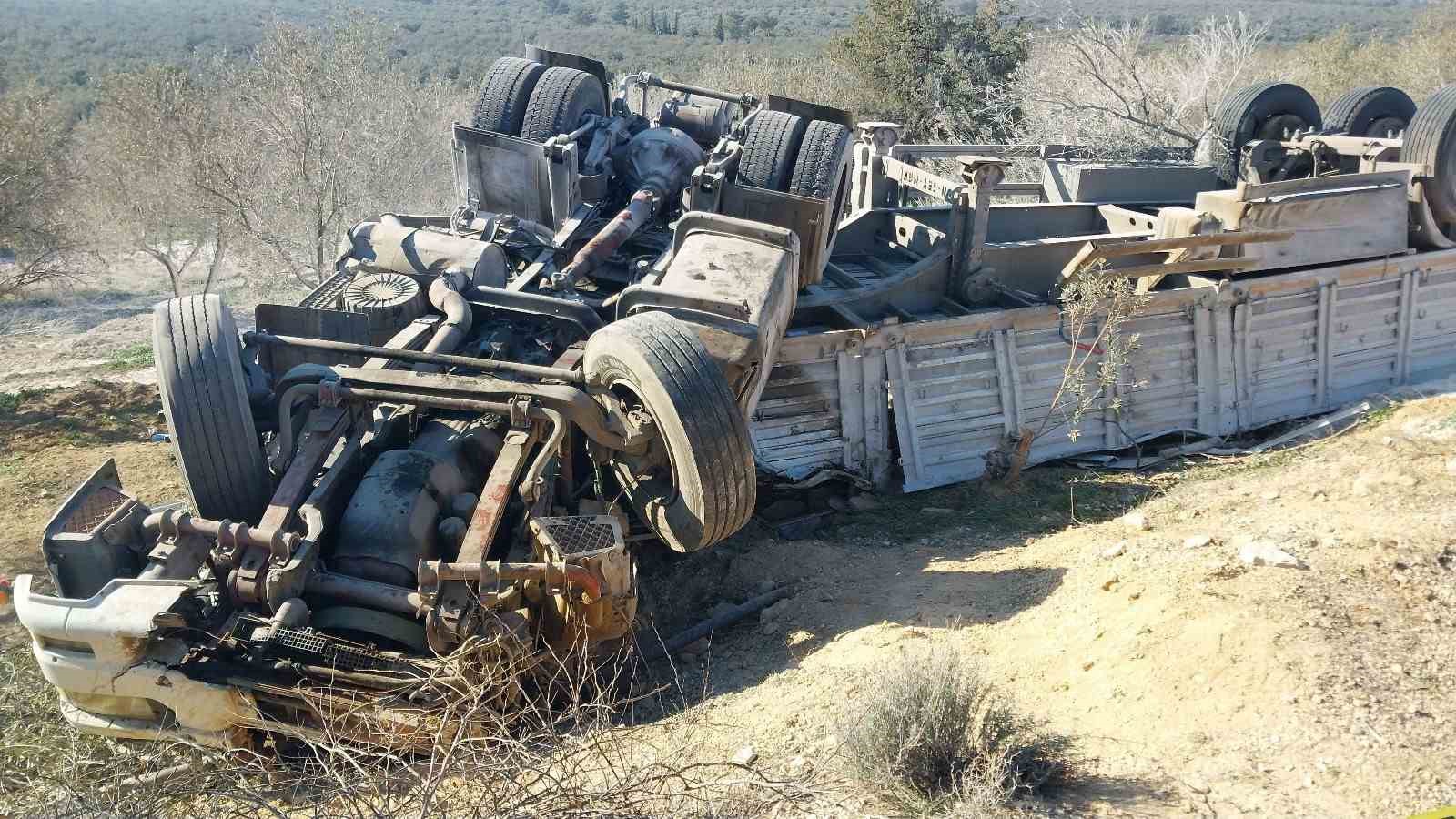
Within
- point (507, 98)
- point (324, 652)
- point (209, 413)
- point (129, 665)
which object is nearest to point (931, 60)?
point (507, 98)

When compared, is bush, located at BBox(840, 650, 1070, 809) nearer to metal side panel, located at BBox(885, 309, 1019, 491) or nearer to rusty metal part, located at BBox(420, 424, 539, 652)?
rusty metal part, located at BBox(420, 424, 539, 652)

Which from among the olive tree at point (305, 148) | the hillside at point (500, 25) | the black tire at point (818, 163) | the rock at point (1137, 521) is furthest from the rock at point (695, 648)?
the hillside at point (500, 25)

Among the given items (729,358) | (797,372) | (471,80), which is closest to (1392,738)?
(729,358)

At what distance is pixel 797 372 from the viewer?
7.00 meters

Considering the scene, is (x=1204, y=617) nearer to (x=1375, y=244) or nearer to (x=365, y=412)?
(x=365, y=412)

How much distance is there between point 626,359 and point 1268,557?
2948 millimetres

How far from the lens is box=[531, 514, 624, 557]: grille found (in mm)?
4328

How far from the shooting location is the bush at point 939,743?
3.44 metres

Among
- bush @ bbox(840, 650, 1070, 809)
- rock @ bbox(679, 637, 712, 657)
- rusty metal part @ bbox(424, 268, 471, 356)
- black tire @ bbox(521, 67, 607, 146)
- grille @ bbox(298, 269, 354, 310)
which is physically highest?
black tire @ bbox(521, 67, 607, 146)

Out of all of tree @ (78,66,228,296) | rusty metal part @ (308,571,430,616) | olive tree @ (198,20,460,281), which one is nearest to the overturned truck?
rusty metal part @ (308,571,430,616)

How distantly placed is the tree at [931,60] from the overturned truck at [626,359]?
32.1 ft

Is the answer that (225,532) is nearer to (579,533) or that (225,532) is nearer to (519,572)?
(519,572)

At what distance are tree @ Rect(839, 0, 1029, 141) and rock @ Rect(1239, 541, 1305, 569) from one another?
52.9 feet

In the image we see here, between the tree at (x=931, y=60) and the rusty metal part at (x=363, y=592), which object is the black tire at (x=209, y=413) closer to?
the rusty metal part at (x=363, y=592)
